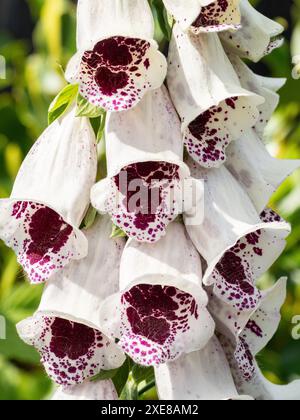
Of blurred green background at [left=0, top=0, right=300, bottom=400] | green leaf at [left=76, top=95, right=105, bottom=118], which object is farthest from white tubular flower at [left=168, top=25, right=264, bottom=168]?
blurred green background at [left=0, top=0, right=300, bottom=400]

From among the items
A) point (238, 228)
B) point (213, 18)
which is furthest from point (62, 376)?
point (213, 18)

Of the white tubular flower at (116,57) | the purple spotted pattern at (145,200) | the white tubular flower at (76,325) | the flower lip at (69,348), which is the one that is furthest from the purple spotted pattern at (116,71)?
the flower lip at (69,348)

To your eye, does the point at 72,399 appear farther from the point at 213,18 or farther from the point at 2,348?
the point at 2,348

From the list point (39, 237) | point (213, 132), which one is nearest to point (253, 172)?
point (213, 132)

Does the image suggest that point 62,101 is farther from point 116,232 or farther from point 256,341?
point 256,341

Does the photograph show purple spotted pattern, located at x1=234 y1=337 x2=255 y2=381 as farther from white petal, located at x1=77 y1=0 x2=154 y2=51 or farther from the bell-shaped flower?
white petal, located at x1=77 y1=0 x2=154 y2=51

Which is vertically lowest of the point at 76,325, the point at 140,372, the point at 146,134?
the point at 140,372
